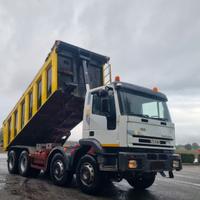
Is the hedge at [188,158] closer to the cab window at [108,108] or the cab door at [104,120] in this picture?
the cab door at [104,120]

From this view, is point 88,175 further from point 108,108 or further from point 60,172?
point 108,108

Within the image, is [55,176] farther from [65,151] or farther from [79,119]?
[79,119]

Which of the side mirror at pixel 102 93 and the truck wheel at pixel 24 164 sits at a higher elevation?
the side mirror at pixel 102 93

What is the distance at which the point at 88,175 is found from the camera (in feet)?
21.4

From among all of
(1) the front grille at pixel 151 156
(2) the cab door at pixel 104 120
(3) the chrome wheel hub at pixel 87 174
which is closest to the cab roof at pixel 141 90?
(2) the cab door at pixel 104 120

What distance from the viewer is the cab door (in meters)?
6.28

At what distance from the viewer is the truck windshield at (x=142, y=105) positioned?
6305 mm

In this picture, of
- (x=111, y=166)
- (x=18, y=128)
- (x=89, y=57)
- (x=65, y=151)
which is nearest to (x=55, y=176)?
(x=65, y=151)

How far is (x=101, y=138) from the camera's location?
652cm

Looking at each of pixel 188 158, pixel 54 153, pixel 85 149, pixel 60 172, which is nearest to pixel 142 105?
pixel 85 149

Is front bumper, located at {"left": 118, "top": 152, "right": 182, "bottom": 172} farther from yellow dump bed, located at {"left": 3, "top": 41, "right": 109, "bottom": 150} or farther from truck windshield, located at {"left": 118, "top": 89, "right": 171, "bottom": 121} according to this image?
yellow dump bed, located at {"left": 3, "top": 41, "right": 109, "bottom": 150}

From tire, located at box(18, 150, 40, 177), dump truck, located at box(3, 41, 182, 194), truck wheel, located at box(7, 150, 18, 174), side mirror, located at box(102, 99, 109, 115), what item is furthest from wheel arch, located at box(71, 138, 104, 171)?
truck wheel, located at box(7, 150, 18, 174)

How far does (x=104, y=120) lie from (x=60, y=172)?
2231 millimetres

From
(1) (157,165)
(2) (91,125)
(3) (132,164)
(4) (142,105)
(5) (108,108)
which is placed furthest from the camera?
(2) (91,125)
